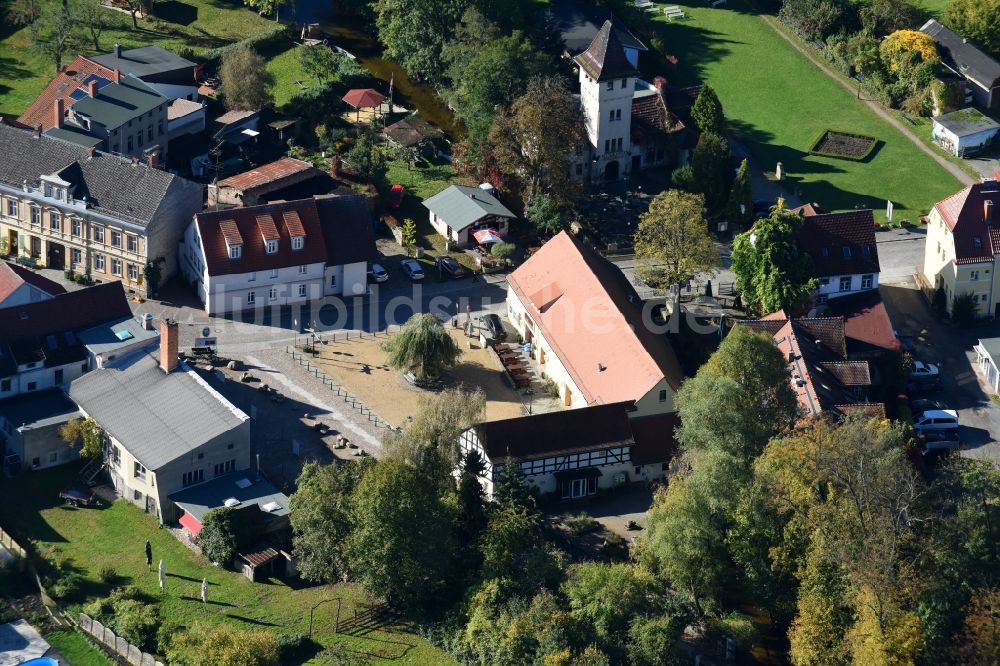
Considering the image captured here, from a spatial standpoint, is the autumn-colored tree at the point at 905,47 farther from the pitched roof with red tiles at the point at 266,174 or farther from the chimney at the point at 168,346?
the chimney at the point at 168,346

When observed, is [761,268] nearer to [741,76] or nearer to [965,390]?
[965,390]

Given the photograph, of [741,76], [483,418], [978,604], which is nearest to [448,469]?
[483,418]

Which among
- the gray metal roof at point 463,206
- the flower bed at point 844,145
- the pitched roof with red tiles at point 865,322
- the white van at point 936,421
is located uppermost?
the flower bed at point 844,145

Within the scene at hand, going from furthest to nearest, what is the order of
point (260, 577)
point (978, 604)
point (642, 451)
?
point (642, 451) < point (260, 577) < point (978, 604)

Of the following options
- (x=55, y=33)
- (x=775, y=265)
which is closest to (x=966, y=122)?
(x=775, y=265)

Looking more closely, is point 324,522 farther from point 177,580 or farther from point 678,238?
point 678,238

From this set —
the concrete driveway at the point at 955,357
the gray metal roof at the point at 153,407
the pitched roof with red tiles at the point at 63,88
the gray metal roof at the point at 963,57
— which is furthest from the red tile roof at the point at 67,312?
the gray metal roof at the point at 963,57
